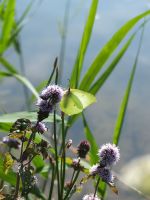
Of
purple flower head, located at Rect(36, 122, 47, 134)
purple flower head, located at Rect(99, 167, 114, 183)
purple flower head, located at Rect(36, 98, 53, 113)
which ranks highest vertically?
purple flower head, located at Rect(36, 122, 47, 134)

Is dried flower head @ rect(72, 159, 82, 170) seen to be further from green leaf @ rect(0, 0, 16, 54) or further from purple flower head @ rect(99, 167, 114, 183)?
green leaf @ rect(0, 0, 16, 54)

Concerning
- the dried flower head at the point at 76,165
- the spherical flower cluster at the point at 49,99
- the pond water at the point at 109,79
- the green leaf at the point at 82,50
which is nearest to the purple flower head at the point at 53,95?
the spherical flower cluster at the point at 49,99

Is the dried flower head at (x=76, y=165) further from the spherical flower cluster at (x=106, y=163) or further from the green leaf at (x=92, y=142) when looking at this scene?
the green leaf at (x=92, y=142)

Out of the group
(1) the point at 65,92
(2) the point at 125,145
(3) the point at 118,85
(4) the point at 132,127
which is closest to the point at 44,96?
(1) the point at 65,92

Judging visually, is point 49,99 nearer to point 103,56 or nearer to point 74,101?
point 74,101

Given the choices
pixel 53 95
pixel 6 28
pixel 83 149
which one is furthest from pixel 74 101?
pixel 6 28

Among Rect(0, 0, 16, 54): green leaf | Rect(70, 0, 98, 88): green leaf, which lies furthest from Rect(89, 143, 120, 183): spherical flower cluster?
Rect(0, 0, 16, 54): green leaf
